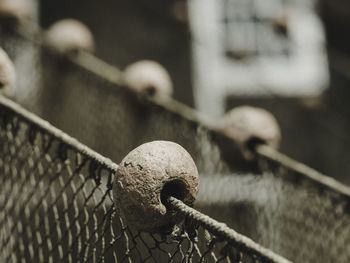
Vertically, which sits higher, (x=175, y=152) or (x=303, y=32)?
(x=175, y=152)

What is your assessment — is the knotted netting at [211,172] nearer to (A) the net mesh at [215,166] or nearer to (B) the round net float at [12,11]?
(A) the net mesh at [215,166]

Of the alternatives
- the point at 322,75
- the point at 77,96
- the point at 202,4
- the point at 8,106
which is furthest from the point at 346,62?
the point at 8,106

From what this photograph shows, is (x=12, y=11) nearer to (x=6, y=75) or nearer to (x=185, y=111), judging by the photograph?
(x=185, y=111)

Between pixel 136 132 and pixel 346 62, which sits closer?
pixel 136 132

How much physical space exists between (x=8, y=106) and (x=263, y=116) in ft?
2.71

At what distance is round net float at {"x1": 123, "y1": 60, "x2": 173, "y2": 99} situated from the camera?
6.54 feet

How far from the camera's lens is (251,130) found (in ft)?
5.44

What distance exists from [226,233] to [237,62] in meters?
3.94

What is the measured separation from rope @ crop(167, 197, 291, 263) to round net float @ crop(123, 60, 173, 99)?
1195 mm

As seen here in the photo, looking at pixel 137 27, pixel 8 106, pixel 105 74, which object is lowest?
pixel 137 27

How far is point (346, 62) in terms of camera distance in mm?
4738

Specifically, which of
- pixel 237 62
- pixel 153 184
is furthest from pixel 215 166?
pixel 237 62

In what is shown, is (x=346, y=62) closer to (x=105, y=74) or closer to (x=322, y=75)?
(x=322, y=75)

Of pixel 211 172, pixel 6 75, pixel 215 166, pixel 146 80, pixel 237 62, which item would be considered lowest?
pixel 237 62
